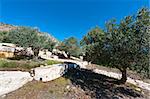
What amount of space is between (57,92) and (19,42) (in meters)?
26.5

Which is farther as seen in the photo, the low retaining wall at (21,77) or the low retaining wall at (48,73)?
the low retaining wall at (48,73)

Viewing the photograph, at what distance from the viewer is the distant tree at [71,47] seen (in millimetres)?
63916

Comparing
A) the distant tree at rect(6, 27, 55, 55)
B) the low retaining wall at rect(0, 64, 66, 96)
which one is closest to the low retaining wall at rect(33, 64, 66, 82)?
the low retaining wall at rect(0, 64, 66, 96)

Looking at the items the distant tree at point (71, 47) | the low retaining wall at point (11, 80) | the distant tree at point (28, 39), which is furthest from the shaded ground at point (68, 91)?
the distant tree at point (71, 47)

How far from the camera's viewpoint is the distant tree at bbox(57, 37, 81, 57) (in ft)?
210

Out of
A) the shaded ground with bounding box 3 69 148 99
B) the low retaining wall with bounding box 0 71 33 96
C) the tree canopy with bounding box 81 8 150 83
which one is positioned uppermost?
the tree canopy with bounding box 81 8 150 83

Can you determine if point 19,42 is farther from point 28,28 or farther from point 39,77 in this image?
point 39,77

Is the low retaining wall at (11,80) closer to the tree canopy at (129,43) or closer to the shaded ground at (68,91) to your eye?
the shaded ground at (68,91)

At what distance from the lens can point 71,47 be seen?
66.2m

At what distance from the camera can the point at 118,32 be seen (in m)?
21.4

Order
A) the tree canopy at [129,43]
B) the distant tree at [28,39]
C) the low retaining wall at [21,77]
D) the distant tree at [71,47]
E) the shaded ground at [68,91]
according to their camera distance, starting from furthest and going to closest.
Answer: the distant tree at [71,47]
the distant tree at [28,39]
the tree canopy at [129,43]
the shaded ground at [68,91]
the low retaining wall at [21,77]

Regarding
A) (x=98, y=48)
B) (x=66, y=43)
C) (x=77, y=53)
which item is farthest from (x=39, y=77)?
(x=66, y=43)

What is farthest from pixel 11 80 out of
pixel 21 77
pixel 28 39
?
pixel 28 39

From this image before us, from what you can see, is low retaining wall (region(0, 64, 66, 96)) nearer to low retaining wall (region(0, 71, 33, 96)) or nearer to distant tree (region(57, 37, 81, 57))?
low retaining wall (region(0, 71, 33, 96))
